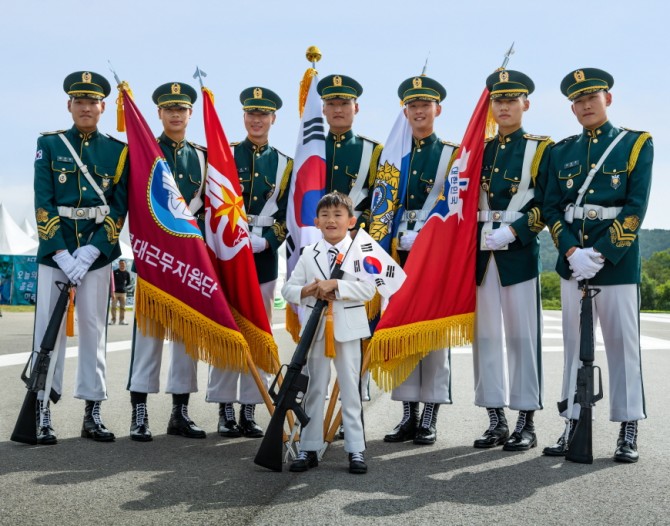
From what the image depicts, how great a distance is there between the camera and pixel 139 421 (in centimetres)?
520

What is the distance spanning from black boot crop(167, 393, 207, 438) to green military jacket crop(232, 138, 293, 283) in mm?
1005

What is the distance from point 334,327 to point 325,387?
353mm

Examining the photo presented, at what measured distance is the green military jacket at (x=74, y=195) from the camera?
5.11 meters

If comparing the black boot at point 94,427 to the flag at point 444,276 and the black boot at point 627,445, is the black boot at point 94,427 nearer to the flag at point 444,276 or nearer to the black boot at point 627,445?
the flag at point 444,276

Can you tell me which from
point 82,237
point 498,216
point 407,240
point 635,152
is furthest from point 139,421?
point 635,152

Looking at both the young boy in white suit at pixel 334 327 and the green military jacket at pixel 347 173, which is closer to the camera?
the young boy in white suit at pixel 334 327

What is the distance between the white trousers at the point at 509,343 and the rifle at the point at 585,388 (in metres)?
0.47

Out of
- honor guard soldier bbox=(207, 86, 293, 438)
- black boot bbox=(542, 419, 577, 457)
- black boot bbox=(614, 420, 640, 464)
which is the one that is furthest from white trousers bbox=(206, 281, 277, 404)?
black boot bbox=(614, 420, 640, 464)

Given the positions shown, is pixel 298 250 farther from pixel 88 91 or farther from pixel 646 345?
pixel 646 345

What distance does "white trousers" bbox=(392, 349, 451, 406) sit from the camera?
17.9 ft

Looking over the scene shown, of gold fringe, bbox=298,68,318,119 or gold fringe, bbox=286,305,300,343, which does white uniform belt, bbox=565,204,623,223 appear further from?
gold fringe, bbox=298,68,318,119

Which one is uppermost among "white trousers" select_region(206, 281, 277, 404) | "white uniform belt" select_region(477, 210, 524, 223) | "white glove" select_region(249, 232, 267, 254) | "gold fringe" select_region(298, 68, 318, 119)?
"gold fringe" select_region(298, 68, 318, 119)

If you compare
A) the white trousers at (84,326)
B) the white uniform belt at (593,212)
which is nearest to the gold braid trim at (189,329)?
the white trousers at (84,326)

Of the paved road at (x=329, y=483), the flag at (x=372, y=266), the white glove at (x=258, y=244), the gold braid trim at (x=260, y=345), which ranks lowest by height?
the paved road at (x=329, y=483)
